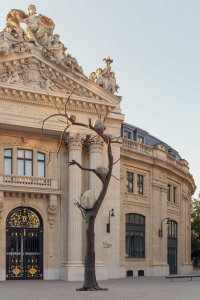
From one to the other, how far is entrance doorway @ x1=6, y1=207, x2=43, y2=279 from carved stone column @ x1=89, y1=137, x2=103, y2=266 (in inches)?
154

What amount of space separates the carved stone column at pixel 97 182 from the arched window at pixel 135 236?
7709 millimetres

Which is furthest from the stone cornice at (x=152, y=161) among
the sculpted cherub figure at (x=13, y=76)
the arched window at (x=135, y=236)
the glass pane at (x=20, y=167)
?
the sculpted cherub figure at (x=13, y=76)

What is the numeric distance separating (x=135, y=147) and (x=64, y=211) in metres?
10.8

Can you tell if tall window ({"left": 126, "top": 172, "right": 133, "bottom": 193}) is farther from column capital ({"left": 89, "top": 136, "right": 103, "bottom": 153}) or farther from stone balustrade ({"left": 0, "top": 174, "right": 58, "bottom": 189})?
stone balustrade ({"left": 0, "top": 174, "right": 58, "bottom": 189})

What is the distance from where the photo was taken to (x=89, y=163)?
39062 millimetres

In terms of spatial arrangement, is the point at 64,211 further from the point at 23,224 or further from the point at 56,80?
the point at 56,80

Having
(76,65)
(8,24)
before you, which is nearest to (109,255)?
(76,65)

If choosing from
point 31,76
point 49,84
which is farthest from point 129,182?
point 31,76

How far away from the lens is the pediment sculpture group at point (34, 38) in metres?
36.2

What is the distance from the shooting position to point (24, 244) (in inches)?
1454

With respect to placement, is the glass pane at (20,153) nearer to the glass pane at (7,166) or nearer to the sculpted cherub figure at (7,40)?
the glass pane at (7,166)

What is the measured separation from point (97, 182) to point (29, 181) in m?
4.80

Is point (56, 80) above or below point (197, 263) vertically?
above

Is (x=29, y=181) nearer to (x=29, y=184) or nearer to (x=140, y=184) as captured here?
(x=29, y=184)
